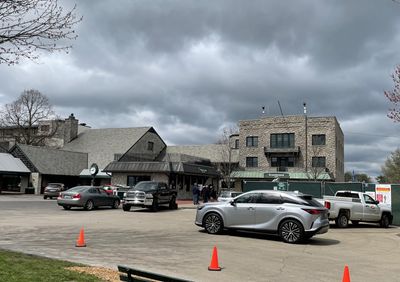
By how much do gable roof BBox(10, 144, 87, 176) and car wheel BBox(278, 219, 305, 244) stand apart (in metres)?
43.8

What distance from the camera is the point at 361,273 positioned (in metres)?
10.1

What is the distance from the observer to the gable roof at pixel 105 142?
203 feet

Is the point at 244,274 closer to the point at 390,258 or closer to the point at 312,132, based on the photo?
the point at 390,258

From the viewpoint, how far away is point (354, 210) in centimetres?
2247

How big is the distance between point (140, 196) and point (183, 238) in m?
12.7

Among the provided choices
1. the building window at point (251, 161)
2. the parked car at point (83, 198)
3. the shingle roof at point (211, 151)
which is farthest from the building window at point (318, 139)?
the parked car at point (83, 198)

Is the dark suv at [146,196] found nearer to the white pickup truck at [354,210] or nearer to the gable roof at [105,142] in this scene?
the white pickup truck at [354,210]

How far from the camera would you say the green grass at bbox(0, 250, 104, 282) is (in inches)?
278

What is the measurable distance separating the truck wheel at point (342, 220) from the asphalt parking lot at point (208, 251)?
4044 mm

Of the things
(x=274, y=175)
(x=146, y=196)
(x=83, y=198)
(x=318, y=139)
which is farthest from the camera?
(x=274, y=175)

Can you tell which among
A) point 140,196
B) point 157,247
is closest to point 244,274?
point 157,247

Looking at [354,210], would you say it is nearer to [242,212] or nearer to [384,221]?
[384,221]

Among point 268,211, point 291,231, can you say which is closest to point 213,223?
point 268,211

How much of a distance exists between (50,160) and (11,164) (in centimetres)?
555
